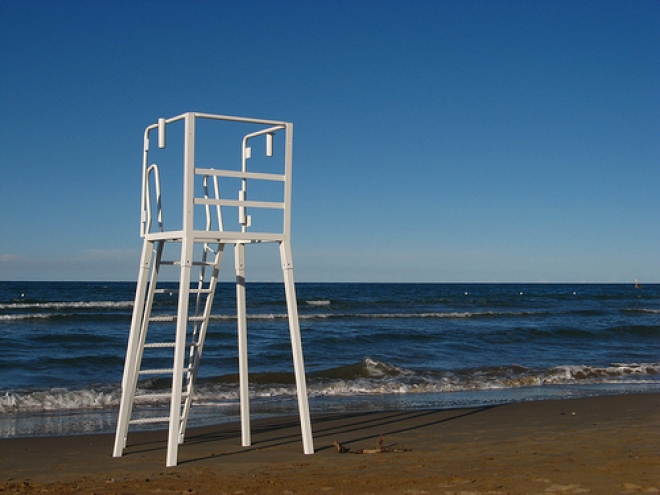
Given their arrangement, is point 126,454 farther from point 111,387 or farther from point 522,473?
point 111,387

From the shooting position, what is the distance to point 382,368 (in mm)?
16406

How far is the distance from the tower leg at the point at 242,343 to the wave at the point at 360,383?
4428mm

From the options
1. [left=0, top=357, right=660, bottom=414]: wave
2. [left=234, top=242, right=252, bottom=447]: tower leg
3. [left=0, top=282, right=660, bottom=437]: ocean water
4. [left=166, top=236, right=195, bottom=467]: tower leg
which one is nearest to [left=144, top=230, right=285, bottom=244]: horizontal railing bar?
[left=166, top=236, right=195, bottom=467]: tower leg

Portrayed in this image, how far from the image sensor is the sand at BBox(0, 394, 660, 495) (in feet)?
19.4

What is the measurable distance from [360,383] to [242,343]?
7303mm

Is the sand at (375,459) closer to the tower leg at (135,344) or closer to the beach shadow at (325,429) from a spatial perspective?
the beach shadow at (325,429)

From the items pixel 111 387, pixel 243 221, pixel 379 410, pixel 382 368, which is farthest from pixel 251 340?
pixel 243 221

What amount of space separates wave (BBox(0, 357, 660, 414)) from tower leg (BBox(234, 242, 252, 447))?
174 inches

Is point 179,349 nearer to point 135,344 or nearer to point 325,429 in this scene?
point 135,344

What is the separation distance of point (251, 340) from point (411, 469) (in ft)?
56.8

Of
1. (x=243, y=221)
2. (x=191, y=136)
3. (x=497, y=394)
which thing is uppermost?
(x=191, y=136)

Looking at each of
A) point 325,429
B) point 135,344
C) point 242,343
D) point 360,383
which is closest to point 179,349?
point 135,344

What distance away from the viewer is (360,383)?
14648 millimetres

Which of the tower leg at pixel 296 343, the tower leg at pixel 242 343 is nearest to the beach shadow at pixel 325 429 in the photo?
the tower leg at pixel 242 343
